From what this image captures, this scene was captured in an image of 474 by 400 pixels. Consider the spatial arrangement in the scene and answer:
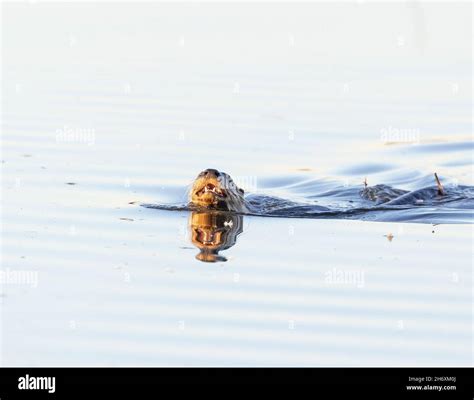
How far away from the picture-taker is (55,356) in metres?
9.27

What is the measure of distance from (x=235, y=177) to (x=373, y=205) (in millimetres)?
2280

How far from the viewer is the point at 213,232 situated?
1411cm

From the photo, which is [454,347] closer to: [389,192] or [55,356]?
[55,356]

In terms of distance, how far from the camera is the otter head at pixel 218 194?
14.7 meters

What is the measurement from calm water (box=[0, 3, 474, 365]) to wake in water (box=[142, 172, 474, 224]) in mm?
63

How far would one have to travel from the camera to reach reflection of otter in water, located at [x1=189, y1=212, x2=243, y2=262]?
12852 mm

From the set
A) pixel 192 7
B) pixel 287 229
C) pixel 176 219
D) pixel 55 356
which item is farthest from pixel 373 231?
pixel 192 7
